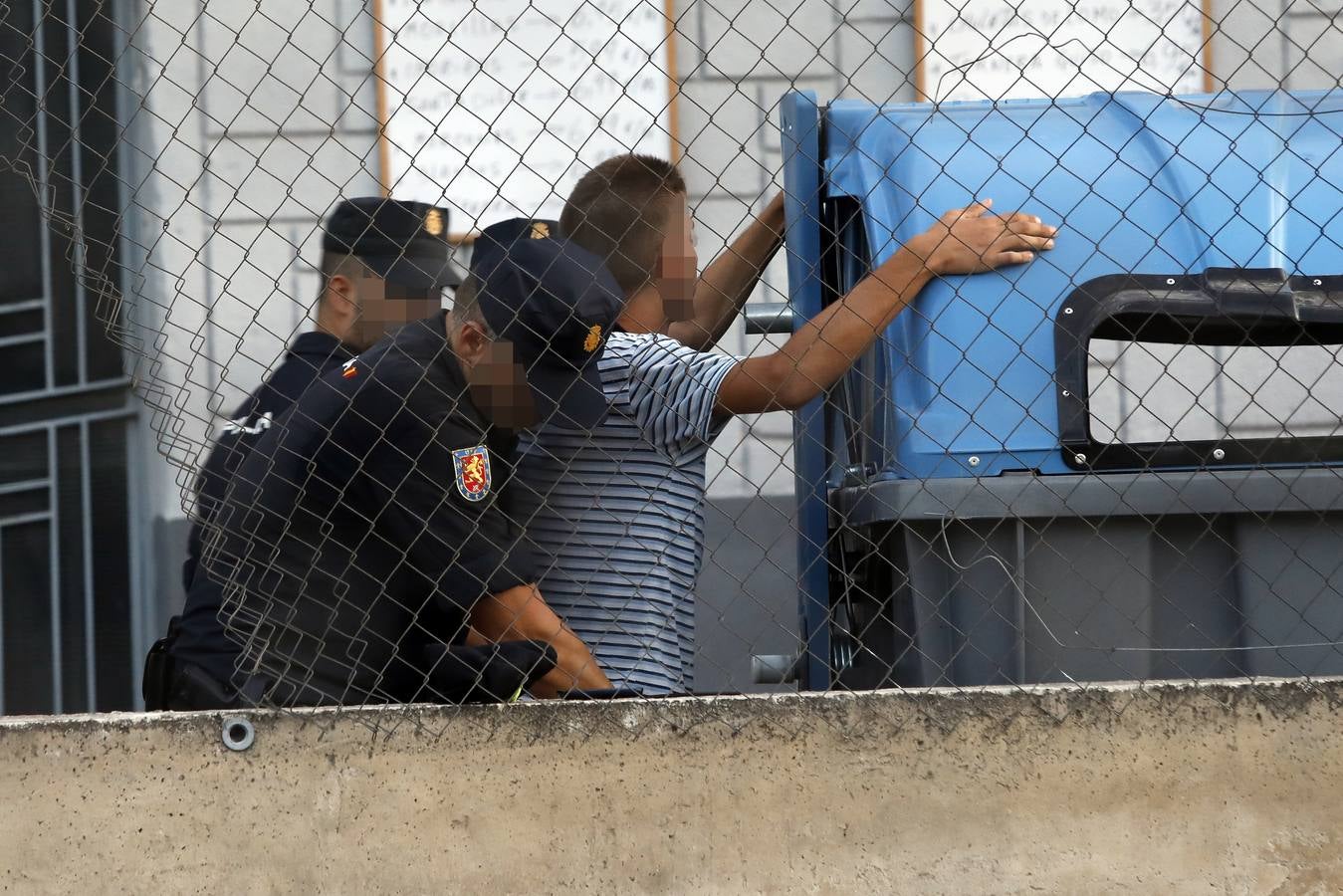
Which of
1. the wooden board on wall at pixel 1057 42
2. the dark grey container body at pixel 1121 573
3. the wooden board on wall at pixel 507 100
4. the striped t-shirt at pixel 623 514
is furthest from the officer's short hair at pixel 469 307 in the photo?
the wooden board on wall at pixel 1057 42

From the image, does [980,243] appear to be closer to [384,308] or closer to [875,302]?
[875,302]

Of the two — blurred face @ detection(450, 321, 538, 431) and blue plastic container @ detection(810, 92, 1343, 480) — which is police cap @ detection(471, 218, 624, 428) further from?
blue plastic container @ detection(810, 92, 1343, 480)

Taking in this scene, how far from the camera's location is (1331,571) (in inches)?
94.9

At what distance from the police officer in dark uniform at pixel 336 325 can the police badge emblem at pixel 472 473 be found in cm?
61

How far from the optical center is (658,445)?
2.61 m

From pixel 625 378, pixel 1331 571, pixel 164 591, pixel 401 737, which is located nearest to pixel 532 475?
pixel 625 378

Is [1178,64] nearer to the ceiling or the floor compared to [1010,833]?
nearer to the ceiling

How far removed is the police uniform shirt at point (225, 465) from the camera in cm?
277

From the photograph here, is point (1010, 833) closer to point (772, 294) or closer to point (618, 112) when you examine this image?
point (772, 294)

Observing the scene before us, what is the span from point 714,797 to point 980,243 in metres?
1.05

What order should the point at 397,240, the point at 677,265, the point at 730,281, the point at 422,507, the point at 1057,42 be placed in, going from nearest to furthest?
the point at 422,507 → the point at 677,265 → the point at 730,281 → the point at 397,240 → the point at 1057,42

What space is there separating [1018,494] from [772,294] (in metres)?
2.44

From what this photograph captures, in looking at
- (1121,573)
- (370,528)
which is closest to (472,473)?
(370,528)

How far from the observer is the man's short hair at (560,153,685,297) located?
2811 millimetres
